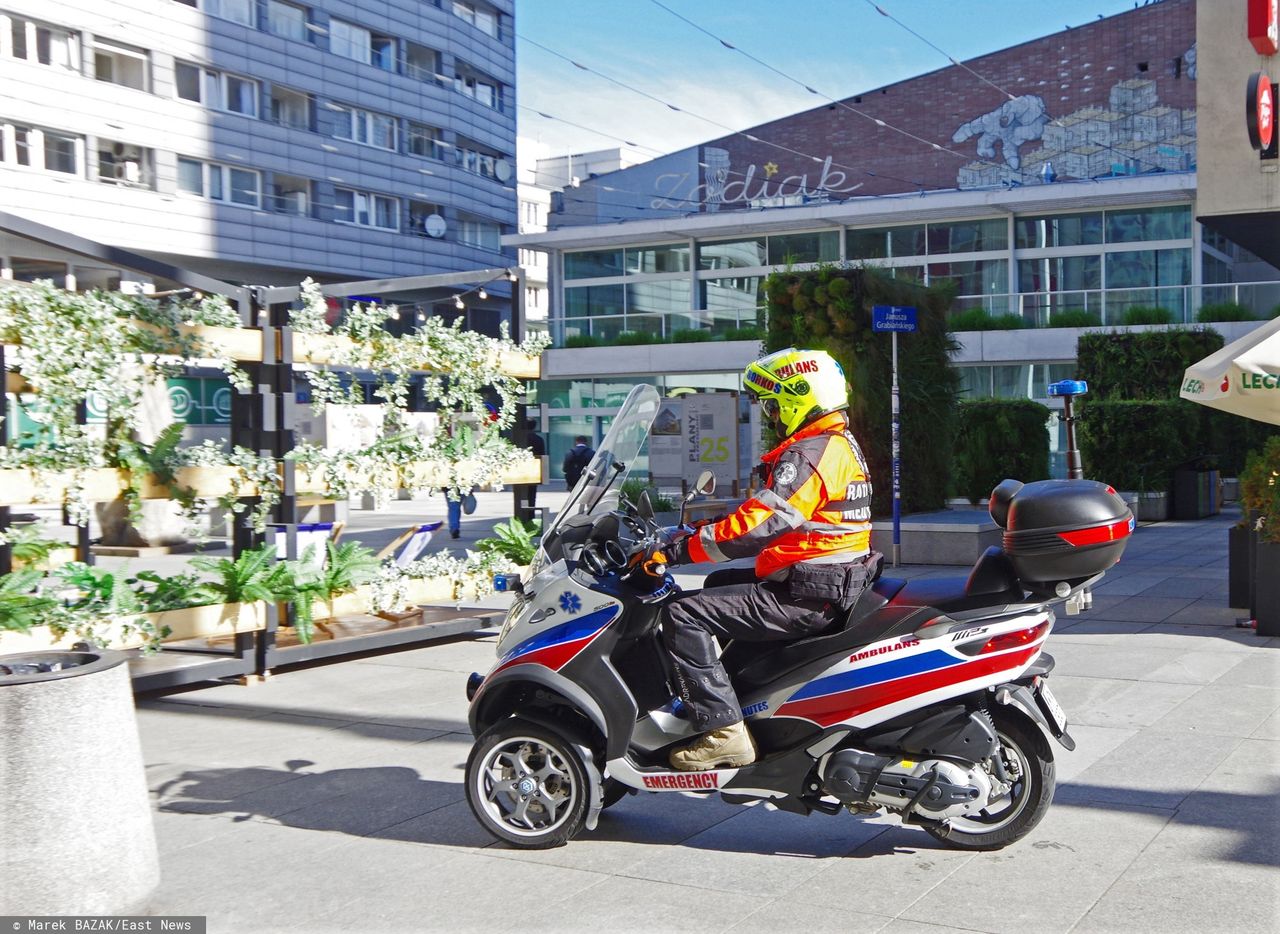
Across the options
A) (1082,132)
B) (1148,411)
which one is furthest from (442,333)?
(1082,132)

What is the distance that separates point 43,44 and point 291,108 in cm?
1008

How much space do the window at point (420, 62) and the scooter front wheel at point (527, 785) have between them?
4792 cm

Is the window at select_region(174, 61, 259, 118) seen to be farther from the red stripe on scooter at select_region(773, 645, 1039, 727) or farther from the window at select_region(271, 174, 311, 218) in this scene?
the red stripe on scooter at select_region(773, 645, 1039, 727)

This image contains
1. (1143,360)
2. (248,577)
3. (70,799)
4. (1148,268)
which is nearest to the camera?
(70,799)

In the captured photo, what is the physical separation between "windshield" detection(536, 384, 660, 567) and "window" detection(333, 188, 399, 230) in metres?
43.4

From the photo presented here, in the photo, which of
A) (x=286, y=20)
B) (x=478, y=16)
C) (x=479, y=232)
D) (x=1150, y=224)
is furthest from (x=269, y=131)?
(x=1150, y=224)

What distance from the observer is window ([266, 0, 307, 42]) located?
144 ft

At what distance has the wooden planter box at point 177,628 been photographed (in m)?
7.13

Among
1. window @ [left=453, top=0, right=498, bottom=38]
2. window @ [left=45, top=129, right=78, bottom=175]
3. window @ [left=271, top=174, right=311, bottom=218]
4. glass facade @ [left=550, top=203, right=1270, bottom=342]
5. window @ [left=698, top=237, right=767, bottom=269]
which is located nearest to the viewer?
glass facade @ [left=550, top=203, right=1270, bottom=342]

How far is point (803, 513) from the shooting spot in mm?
4789

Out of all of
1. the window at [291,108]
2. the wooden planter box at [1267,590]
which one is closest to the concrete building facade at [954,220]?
the window at [291,108]

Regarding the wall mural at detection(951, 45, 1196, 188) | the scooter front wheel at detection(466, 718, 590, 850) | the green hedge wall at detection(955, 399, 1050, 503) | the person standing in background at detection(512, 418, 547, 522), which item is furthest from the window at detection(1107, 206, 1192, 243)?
the scooter front wheel at detection(466, 718, 590, 850)

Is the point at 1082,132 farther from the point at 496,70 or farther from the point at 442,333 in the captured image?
the point at 442,333

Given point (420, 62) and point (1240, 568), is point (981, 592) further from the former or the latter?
point (420, 62)
